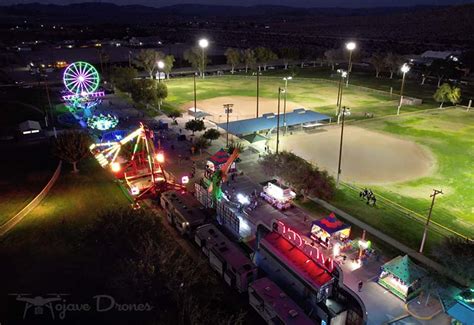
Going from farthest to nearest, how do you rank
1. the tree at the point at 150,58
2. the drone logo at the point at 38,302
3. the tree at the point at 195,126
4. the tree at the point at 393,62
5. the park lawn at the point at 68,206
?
the tree at the point at 393,62 < the tree at the point at 150,58 < the tree at the point at 195,126 < the park lawn at the point at 68,206 < the drone logo at the point at 38,302

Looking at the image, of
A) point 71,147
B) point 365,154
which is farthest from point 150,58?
point 365,154

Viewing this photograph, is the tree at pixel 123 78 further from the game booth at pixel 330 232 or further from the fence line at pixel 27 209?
the game booth at pixel 330 232

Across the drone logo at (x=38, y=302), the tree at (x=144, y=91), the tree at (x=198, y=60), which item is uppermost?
the tree at (x=198, y=60)

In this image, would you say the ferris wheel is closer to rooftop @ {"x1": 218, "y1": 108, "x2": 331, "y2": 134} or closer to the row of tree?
rooftop @ {"x1": 218, "y1": 108, "x2": 331, "y2": 134}

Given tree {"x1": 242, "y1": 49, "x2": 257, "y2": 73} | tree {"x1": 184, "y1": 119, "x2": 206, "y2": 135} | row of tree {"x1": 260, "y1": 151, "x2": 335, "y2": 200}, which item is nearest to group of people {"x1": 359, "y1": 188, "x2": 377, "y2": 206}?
row of tree {"x1": 260, "y1": 151, "x2": 335, "y2": 200}

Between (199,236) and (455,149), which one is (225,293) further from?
(455,149)

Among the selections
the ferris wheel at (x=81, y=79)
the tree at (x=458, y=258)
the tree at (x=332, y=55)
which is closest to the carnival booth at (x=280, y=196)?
the tree at (x=458, y=258)

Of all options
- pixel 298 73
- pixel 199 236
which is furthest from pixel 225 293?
pixel 298 73
